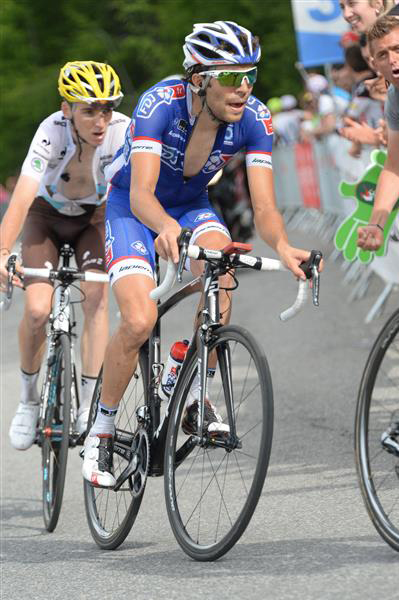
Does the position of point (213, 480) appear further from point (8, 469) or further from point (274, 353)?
point (274, 353)

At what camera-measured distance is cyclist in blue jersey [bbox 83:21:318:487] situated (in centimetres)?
547

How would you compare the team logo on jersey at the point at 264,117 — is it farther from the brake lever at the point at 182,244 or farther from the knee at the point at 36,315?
the knee at the point at 36,315

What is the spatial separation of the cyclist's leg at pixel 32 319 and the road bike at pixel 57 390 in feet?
0.27

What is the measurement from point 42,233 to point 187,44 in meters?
2.32

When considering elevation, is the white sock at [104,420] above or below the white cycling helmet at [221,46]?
below

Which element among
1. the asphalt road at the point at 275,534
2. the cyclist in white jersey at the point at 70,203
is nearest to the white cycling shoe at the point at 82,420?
the cyclist in white jersey at the point at 70,203

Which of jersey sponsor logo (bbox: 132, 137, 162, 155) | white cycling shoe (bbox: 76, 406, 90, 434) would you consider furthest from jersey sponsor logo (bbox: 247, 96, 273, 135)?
white cycling shoe (bbox: 76, 406, 90, 434)

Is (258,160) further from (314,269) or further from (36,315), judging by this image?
(36,315)

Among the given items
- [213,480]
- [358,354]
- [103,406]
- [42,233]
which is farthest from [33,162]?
[358,354]

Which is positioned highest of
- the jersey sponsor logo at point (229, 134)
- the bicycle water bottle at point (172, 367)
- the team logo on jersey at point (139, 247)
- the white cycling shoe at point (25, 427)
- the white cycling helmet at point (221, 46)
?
the white cycling helmet at point (221, 46)

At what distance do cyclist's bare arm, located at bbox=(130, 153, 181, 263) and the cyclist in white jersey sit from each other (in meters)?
1.48

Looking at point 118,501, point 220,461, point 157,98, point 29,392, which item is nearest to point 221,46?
point 157,98

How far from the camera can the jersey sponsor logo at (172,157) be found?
582cm

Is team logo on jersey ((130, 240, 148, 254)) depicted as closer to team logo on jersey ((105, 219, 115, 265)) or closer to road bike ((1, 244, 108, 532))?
team logo on jersey ((105, 219, 115, 265))
